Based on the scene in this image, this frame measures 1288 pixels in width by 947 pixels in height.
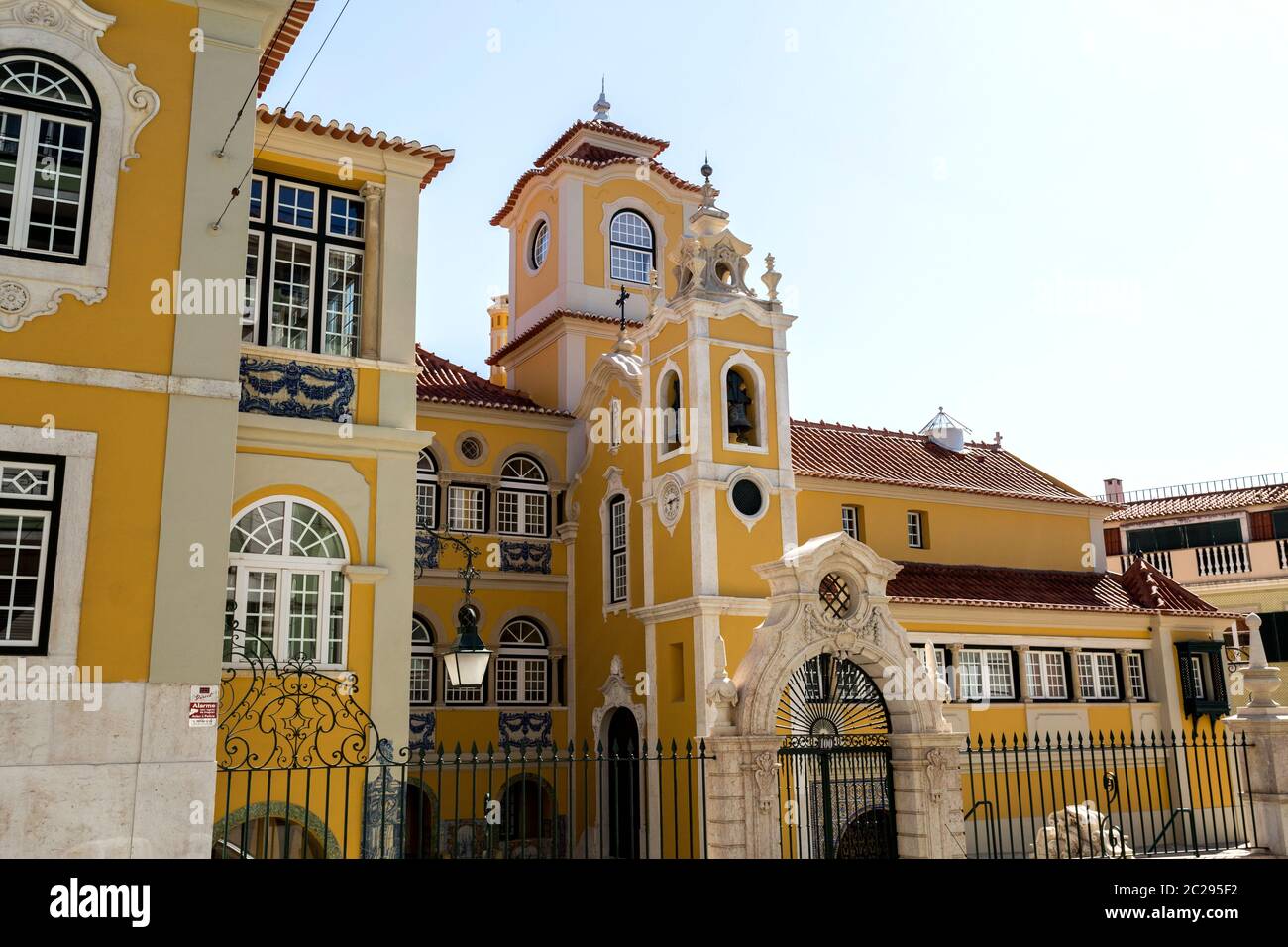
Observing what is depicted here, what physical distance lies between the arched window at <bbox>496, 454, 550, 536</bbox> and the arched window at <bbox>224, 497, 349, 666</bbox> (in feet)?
36.3

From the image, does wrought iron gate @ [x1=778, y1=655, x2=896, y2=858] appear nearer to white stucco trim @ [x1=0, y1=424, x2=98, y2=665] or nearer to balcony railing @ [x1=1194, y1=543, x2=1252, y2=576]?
white stucco trim @ [x1=0, y1=424, x2=98, y2=665]

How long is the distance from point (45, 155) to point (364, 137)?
181 inches

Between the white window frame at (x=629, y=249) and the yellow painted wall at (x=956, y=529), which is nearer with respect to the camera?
the yellow painted wall at (x=956, y=529)

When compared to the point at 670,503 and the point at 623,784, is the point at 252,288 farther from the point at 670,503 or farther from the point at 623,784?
the point at 623,784

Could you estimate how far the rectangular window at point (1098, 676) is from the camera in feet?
88.8

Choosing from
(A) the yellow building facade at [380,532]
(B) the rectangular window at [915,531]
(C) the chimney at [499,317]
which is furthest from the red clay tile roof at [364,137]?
(C) the chimney at [499,317]

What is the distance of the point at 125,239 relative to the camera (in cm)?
1142

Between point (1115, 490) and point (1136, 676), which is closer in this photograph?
point (1136, 676)

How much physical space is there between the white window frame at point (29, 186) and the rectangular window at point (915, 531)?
21.3 meters

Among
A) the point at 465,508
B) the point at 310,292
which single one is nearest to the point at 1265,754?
the point at 310,292

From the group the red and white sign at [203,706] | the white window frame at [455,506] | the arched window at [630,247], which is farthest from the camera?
the arched window at [630,247]

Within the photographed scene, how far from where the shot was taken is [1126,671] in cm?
2764

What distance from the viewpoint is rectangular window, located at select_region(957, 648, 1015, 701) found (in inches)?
989

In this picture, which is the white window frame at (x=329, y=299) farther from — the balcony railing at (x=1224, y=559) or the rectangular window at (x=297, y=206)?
the balcony railing at (x=1224, y=559)
